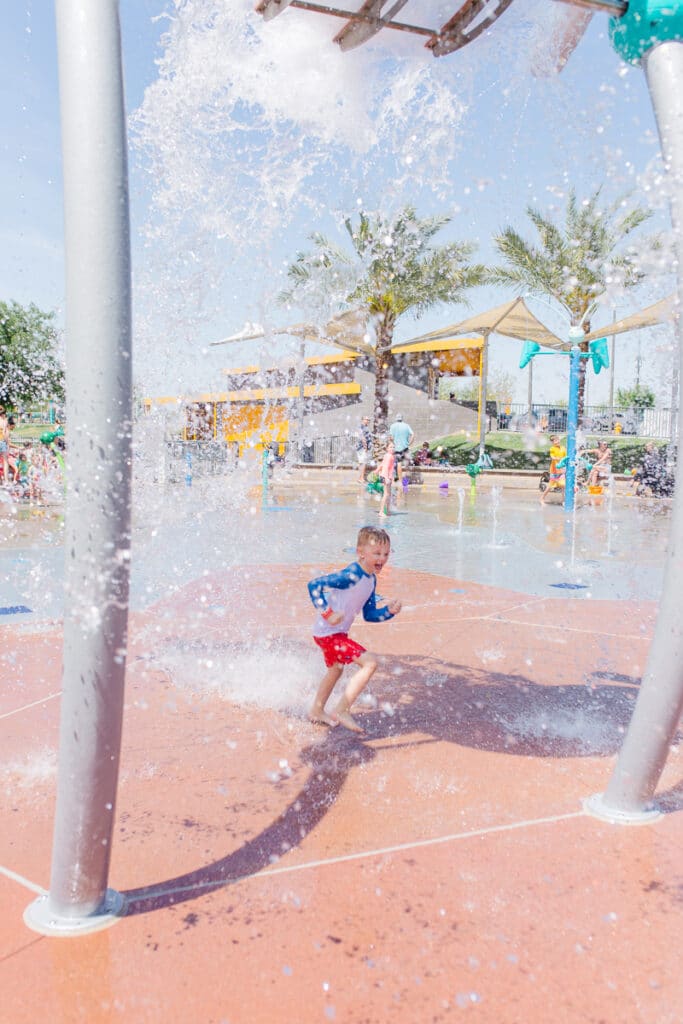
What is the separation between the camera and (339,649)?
424 cm

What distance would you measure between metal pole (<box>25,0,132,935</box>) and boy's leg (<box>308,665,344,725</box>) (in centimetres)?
183

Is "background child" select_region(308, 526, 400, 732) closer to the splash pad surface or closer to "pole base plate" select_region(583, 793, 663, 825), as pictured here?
the splash pad surface

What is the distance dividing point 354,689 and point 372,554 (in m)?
0.65

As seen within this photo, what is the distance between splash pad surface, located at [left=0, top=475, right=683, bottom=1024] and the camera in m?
2.25

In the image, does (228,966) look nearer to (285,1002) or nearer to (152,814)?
(285,1002)

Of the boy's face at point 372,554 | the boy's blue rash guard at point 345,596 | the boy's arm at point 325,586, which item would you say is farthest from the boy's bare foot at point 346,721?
the boy's face at point 372,554

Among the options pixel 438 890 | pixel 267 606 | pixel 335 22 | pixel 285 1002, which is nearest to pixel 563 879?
pixel 438 890

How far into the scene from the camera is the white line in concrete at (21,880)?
2.71 m

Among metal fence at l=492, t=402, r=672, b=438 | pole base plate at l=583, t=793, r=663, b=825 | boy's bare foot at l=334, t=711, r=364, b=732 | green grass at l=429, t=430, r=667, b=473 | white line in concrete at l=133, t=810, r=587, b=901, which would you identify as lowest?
white line in concrete at l=133, t=810, r=587, b=901

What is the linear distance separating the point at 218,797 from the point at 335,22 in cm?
315

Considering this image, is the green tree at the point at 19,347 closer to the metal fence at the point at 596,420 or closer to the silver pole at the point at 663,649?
the metal fence at the point at 596,420

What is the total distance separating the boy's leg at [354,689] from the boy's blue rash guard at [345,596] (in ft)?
0.64

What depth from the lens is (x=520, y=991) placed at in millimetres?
2234

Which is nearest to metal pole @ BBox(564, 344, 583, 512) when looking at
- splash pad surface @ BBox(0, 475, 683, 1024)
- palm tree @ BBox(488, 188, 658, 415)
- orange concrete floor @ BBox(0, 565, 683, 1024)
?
palm tree @ BBox(488, 188, 658, 415)
